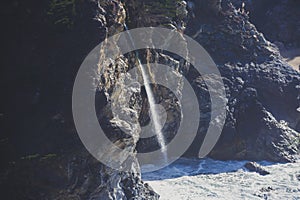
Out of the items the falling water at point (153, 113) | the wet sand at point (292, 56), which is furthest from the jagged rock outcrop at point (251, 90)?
the wet sand at point (292, 56)

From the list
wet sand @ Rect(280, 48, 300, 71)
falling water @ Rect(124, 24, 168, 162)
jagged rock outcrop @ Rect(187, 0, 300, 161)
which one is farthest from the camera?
wet sand @ Rect(280, 48, 300, 71)

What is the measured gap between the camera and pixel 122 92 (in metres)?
18.1

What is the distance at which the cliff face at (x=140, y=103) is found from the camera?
15.3m

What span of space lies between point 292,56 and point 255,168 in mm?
14943

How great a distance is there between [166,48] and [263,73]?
772cm

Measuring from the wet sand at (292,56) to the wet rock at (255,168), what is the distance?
1277cm

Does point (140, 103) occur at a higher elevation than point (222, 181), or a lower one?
higher

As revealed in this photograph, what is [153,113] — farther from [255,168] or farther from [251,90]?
[251,90]

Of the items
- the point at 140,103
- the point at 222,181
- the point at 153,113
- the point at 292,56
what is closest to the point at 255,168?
the point at 222,181

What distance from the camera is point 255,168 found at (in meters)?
22.5

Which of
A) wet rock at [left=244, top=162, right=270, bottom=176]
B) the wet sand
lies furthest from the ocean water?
the wet sand

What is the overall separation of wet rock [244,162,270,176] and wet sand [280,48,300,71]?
503 inches

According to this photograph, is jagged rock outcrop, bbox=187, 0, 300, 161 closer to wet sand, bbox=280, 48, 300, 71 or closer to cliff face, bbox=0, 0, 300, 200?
cliff face, bbox=0, 0, 300, 200

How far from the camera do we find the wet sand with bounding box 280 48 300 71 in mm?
34062
